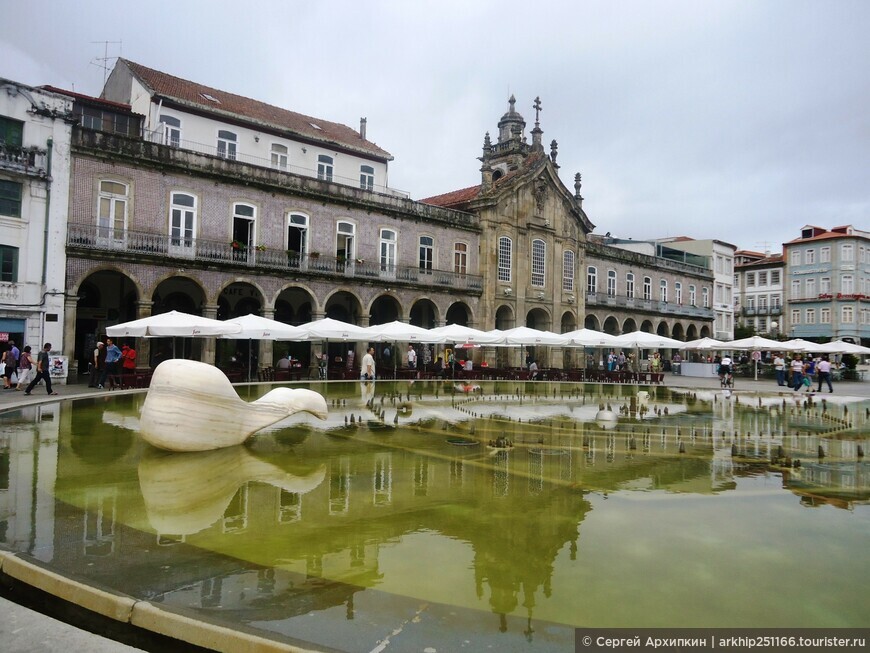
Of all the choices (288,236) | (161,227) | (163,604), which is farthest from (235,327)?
(163,604)

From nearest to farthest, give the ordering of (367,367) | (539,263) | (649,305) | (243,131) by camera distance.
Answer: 1. (367,367)
2. (243,131)
3. (539,263)
4. (649,305)

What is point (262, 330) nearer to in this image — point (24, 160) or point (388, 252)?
point (24, 160)

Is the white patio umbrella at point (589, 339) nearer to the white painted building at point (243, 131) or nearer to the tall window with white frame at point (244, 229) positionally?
the white painted building at point (243, 131)

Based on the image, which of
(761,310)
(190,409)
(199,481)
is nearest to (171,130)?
(190,409)

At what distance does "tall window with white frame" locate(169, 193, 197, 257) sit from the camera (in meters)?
23.4

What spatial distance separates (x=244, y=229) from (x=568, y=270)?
21.4m

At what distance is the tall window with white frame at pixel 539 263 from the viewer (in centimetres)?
3684

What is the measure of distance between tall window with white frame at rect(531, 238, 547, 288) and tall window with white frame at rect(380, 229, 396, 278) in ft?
33.1

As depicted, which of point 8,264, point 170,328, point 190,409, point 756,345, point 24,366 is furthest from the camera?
point 756,345

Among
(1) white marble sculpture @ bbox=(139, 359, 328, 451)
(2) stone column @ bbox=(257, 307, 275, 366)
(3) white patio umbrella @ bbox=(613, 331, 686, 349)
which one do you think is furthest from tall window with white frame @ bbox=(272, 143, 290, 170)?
(1) white marble sculpture @ bbox=(139, 359, 328, 451)

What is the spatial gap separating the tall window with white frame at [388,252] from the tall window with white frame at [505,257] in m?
7.19

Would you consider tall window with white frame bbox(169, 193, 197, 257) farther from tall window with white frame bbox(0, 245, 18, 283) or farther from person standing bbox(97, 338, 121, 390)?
person standing bbox(97, 338, 121, 390)

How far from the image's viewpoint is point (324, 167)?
30.4 m

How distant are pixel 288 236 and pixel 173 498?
2166cm
